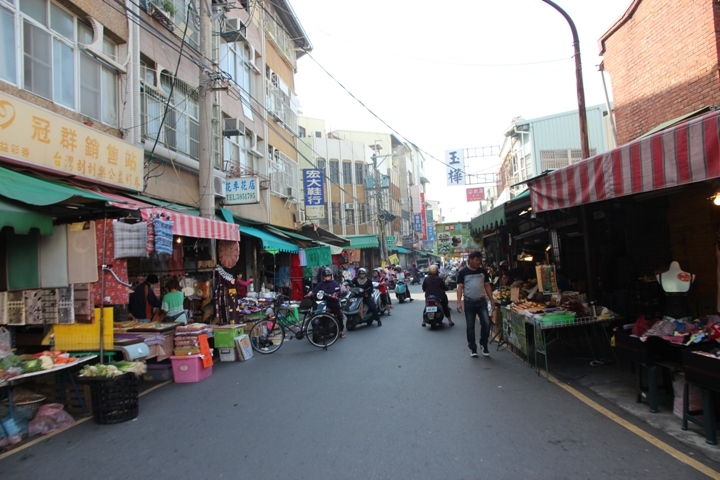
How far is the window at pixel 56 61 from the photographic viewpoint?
25.5 ft

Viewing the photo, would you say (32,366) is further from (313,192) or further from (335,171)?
(335,171)

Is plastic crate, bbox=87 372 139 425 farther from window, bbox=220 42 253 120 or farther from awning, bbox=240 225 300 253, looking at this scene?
window, bbox=220 42 253 120

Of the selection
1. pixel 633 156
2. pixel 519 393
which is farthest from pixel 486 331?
pixel 633 156

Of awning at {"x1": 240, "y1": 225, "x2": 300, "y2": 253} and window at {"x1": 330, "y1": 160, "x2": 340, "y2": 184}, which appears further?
window at {"x1": 330, "y1": 160, "x2": 340, "y2": 184}

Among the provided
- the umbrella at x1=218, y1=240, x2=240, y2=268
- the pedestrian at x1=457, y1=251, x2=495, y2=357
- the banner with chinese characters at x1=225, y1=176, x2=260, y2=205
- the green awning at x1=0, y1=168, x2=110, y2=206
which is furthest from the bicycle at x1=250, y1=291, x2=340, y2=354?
the green awning at x1=0, y1=168, x2=110, y2=206

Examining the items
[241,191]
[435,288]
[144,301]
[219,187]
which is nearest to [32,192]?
[144,301]

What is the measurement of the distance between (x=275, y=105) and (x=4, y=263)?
15.8 m

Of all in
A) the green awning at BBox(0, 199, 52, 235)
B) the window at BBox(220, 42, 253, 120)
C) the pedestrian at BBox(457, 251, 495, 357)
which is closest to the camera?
the green awning at BBox(0, 199, 52, 235)

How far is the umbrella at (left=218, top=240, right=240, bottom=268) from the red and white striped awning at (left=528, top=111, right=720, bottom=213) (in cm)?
759

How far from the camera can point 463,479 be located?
362 centimetres

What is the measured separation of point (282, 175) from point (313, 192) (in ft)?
5.27

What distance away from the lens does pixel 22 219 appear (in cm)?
534

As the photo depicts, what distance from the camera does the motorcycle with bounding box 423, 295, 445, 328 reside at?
39.7ft

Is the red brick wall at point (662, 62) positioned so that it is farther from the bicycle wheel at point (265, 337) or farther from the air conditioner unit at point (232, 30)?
the air conditioner unit at point (232, 30)
